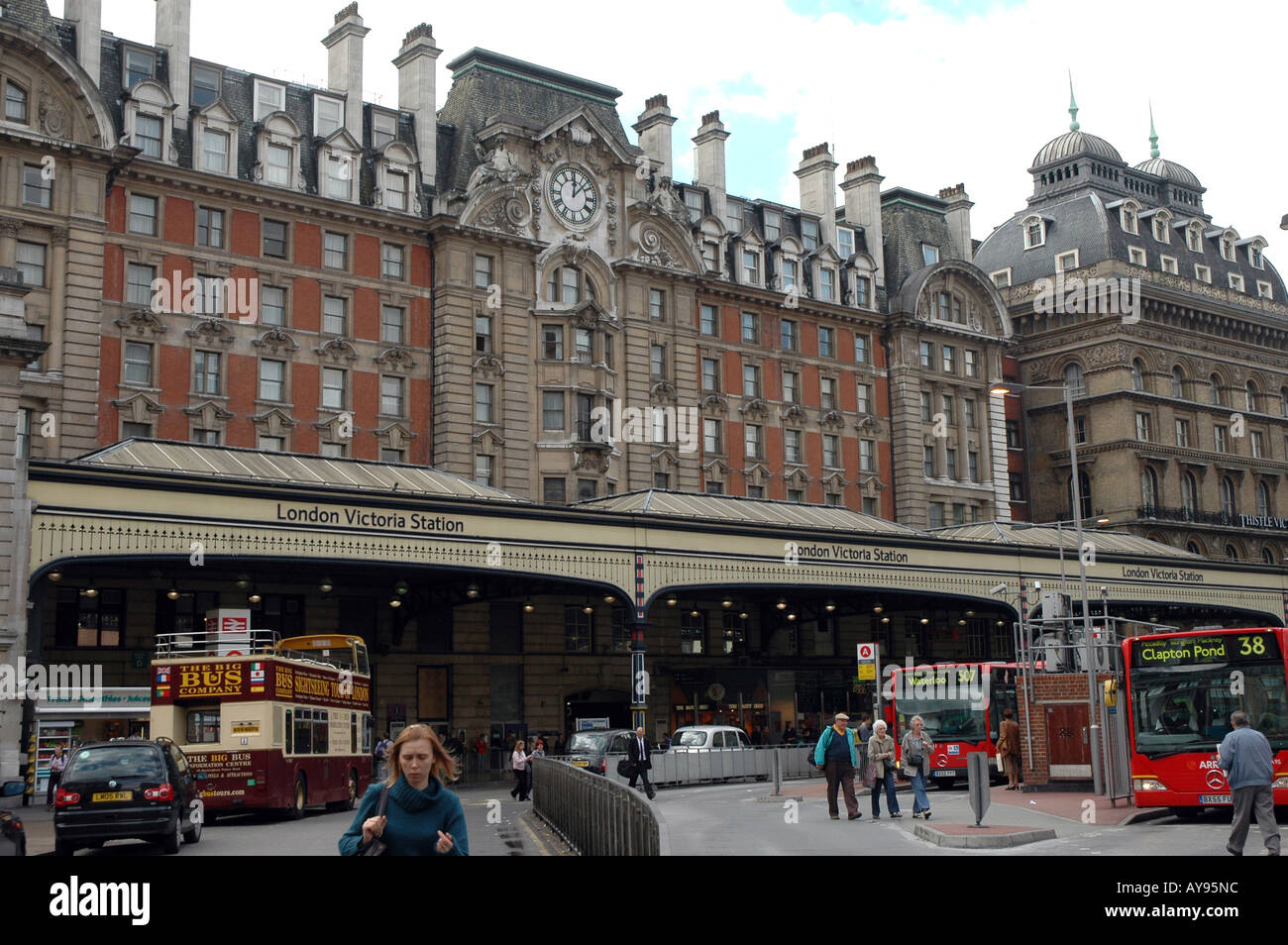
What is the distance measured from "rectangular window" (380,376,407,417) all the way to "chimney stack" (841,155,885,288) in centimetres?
2779

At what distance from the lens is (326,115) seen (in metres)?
55.8

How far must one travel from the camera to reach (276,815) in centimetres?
3219

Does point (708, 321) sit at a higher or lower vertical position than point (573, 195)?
lower

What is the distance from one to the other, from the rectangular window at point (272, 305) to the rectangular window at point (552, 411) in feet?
34.5

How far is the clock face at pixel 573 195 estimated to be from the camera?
5862cm

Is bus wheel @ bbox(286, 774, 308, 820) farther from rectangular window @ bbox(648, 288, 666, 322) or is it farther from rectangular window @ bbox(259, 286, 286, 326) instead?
rectangular window @ bbox(648, 288, 666, 322)

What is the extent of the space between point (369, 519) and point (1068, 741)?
19.5 meters

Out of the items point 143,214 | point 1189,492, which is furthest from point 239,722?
point 1189,492

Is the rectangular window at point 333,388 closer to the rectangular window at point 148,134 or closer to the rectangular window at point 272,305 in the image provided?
the rectangular window at point 272,305

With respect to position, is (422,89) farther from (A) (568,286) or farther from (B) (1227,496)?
(B) (1227,496)

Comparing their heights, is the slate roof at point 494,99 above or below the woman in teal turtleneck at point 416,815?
above

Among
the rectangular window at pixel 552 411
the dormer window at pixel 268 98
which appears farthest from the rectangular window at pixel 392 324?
the dormer window at pixel 268 98

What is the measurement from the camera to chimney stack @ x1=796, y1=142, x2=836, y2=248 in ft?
237

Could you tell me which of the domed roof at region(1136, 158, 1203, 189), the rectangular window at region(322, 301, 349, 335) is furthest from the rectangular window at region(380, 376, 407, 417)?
the domed roof at region(1136, 158, 1203, 189)
